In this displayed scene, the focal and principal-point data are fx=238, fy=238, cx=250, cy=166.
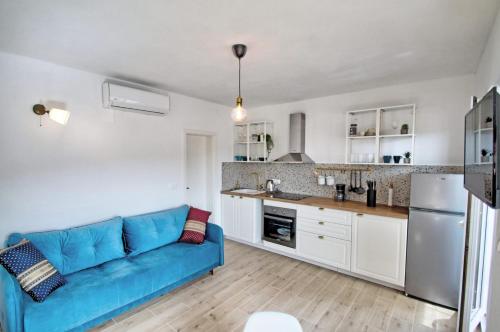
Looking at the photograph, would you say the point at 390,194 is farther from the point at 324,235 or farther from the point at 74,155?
the point at 74,155

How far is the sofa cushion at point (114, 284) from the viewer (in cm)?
→ 185

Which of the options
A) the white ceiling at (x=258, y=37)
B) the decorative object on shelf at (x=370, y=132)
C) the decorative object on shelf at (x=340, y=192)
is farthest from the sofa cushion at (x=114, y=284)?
the decorative object on shelf at (x=370, y=132)

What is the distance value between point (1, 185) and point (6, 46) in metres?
1.26

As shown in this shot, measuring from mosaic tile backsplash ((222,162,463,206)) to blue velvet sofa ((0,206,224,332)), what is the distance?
1.69 meters

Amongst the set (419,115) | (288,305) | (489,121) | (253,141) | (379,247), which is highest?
(419,115)

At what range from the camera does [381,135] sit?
10.5 ft

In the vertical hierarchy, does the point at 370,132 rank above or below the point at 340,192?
above

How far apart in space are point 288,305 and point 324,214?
1301 mm

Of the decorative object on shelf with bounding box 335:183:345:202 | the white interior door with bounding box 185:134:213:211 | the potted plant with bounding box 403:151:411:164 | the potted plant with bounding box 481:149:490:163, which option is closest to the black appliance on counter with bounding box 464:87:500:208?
the potted plant with bounding box 481:149:490:163

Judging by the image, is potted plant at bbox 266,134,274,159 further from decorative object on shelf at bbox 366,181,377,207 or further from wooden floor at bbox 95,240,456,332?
wooden floor at bbox 95,240,456,332

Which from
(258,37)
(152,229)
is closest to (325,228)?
(152,229)

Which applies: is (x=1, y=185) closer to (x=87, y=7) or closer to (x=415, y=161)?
(x=87, y=7)

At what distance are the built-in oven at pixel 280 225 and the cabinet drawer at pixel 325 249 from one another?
180 mm

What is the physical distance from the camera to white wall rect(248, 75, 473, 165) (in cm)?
286
